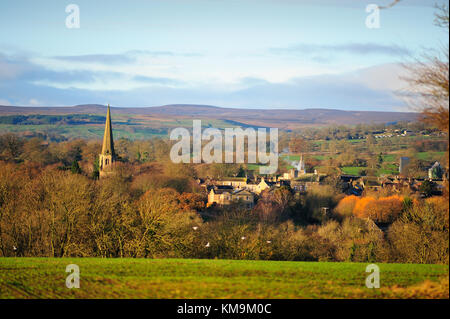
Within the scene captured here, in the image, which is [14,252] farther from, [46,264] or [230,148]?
[230,148]

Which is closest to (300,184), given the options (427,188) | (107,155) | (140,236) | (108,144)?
(427,188)

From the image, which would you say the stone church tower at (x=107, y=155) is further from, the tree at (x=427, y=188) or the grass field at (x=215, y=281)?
the grass field at (x=215, y=281)

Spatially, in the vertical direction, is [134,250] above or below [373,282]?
below

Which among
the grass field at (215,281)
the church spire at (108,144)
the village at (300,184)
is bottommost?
the village at (300,184)

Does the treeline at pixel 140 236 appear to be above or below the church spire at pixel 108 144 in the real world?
below

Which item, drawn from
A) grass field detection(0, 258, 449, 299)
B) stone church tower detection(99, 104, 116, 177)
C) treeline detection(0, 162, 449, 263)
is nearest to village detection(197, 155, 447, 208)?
stone church tower detection(99, 104, 116, 177)

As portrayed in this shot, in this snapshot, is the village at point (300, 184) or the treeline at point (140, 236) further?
the village at point (300, 184)

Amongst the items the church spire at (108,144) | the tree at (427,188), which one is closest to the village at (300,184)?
the tree at (427,188)

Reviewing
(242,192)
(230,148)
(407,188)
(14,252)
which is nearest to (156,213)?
(14,252)
